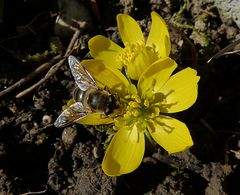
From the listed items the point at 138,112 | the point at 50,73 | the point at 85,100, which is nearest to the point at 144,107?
the point at 138,112

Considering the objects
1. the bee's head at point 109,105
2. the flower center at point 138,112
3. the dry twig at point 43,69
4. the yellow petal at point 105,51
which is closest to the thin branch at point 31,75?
the dry twig at point 43,69

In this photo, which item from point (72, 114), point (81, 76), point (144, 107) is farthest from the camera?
point (144, 107)

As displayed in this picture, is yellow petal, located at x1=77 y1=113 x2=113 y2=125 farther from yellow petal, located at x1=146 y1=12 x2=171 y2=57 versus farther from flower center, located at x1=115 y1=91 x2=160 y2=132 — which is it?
yellow petal, located at x1=146 y1=12 x2=171 y2=57

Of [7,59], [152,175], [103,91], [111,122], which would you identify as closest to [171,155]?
[152,175]

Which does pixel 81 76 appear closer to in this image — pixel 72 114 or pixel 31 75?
pixel 72 114

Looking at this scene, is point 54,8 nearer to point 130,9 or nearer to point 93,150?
point 130,9

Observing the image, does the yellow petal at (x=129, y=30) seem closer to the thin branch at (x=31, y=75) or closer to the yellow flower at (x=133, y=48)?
the yellow flower at (x=133, y=48)
